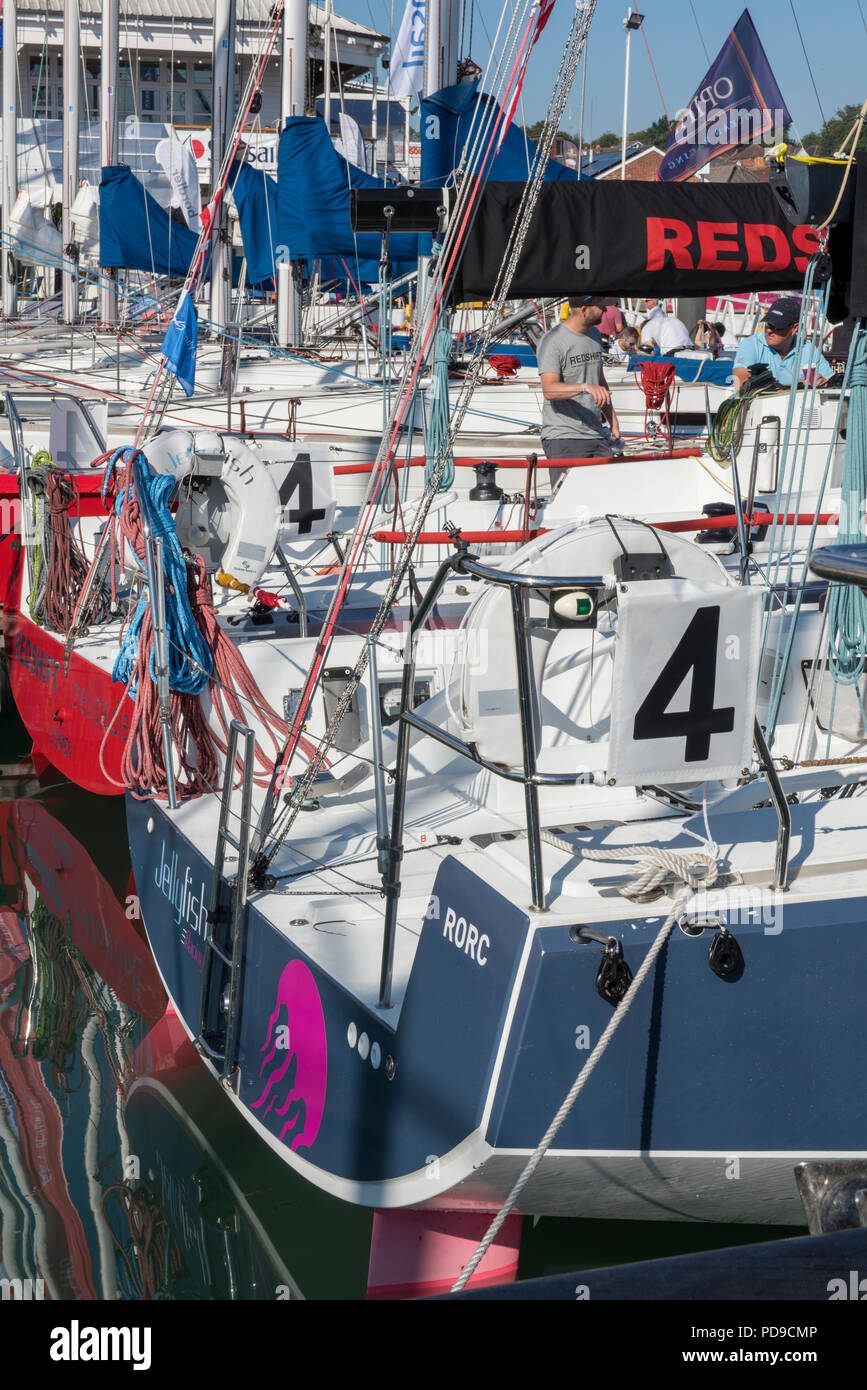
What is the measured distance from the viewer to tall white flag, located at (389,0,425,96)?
47.5 ft

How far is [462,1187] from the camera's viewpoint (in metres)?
3.05

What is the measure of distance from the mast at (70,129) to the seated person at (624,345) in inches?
267

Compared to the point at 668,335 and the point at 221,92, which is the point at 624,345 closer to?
the point at 668,335

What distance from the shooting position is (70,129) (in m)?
18.2

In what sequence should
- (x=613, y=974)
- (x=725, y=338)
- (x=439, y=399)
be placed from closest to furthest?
(x=613, y=974)
(x=439, y=399)
(x=725, y=338)

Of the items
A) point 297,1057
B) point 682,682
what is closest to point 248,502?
point 297,1057

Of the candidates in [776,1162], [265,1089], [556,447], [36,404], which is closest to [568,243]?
[556,447]

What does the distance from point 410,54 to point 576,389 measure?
27.2ft

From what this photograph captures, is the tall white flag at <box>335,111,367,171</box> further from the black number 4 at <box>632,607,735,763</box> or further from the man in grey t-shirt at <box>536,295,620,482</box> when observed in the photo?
the black number 4 at <box>632,607,735,763</box>

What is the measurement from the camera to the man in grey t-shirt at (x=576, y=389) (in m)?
7.95

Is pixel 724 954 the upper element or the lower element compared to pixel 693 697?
lower

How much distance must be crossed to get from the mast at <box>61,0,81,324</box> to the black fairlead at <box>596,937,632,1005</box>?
1609 centimetres

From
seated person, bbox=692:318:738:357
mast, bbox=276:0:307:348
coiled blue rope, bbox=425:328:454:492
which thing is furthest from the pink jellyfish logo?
seated person, bbox=692:318:738:357
